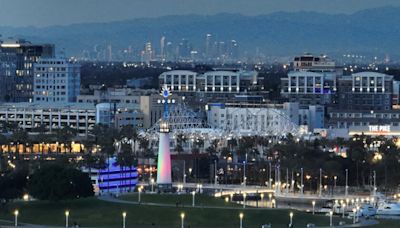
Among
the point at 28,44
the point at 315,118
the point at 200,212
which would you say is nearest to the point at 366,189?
the point at 200,212

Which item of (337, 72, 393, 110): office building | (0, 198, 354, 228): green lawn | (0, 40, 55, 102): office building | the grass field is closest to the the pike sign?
(337, 72, 393, 110): office building

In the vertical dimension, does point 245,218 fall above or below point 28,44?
below

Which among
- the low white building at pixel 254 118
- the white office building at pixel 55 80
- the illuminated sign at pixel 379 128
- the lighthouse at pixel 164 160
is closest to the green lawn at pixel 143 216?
the lighthouse at pixel 164 160

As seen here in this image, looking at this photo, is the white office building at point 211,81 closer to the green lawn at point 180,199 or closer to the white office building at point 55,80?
the white office building at point 55,80

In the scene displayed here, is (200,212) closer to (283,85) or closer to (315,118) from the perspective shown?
(315,118)

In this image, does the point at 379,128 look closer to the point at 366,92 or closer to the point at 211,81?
the point at 366,92

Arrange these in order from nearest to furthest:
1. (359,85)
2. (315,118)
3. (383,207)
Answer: (383,207) < (315,118) < (359,85)

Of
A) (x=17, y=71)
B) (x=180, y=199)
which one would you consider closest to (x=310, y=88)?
(x=17, y=71)
